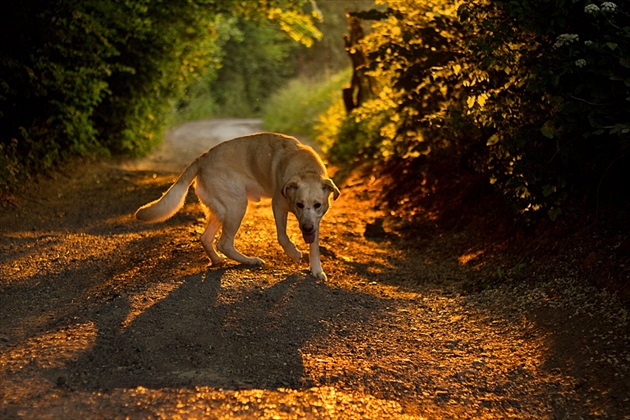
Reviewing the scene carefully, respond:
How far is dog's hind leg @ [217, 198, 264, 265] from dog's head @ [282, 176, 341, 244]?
572 millimetres

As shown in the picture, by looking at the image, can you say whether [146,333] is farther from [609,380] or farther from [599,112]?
[599,112]

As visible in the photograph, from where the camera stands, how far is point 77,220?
1012 cm

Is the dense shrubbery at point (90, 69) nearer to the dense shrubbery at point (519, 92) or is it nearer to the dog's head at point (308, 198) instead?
the dense shrubbery at point (519, 92)

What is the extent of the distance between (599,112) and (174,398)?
12.1 feet

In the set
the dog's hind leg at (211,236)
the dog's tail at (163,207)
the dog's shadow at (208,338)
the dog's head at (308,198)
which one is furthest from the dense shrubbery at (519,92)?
the dog's tail at (163,207)

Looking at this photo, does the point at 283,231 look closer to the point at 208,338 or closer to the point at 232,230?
the point at 232,230

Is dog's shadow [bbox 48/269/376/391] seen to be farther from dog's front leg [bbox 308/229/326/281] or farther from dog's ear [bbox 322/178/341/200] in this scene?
dog's ear [bbox 322/178/341/200]

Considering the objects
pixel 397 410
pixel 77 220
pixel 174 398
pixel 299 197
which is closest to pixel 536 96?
pixel 299 197

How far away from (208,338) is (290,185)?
177cm

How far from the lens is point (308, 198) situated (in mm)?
6703

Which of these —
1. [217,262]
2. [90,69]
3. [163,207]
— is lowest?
[217,262]

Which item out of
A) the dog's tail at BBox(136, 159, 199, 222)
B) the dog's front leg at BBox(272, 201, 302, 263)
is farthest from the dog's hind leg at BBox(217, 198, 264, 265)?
the dog's tail at BBox(136, 159, 199, 222)

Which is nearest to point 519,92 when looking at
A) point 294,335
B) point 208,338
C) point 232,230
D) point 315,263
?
point 315,263

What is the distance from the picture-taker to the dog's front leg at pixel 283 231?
7154mm
